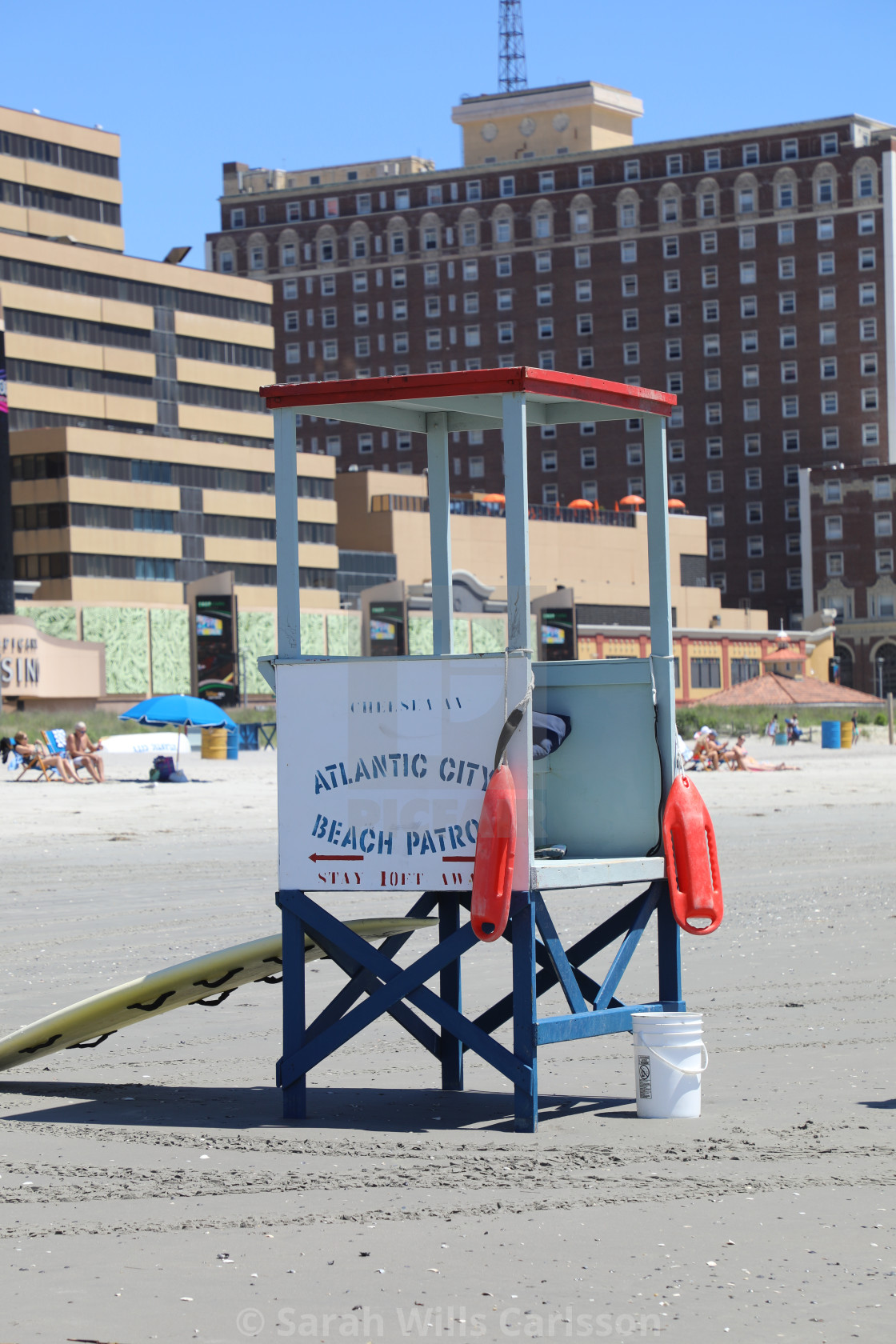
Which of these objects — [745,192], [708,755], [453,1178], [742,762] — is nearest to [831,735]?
[742,762]

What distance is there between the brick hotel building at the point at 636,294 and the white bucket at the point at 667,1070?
11884cm

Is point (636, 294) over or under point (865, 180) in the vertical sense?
under

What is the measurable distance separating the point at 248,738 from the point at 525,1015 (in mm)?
45922

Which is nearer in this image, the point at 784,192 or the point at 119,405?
the point at 119,405

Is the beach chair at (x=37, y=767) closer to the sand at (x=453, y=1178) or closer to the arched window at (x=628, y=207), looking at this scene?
the sand at (x=453, y=1178)

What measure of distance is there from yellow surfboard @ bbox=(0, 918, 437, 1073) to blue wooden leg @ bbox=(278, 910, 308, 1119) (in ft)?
2.08

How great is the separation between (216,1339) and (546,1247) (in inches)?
46.6

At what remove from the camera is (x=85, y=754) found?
1359 inches

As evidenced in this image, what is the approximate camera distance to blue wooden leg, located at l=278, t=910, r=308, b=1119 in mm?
7051

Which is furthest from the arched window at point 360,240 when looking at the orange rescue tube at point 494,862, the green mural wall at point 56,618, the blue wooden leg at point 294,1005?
the orange rescue tube at point 494,862

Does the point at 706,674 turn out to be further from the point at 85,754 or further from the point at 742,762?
the point at 85,754

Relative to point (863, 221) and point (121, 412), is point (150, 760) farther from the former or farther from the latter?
point (863, 221)

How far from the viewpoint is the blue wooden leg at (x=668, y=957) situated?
7.47m

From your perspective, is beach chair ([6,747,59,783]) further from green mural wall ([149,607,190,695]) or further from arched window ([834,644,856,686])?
arched window ([834,644,856,686])
